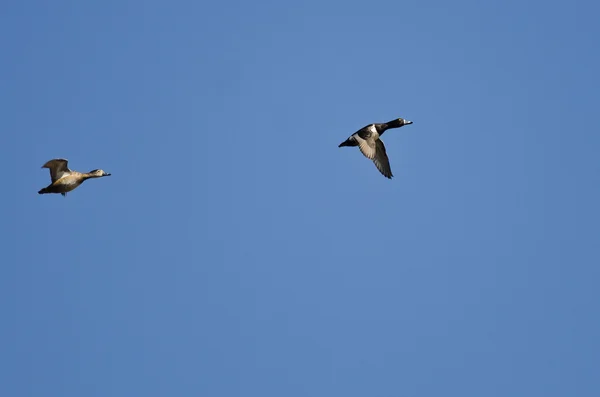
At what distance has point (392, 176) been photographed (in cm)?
4288

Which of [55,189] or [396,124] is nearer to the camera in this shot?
[55,189]

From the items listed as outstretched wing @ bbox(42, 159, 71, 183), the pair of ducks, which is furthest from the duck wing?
outstretched wing @ bbox(42, 159, 71, 183)

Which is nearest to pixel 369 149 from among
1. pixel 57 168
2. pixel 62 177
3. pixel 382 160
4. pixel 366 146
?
pixel 366 146

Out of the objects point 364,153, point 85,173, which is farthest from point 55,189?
point 364,153

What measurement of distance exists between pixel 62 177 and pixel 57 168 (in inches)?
22.1

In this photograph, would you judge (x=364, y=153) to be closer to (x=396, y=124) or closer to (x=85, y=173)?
(x=396, y=124)

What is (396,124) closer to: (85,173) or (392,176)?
(392,176)

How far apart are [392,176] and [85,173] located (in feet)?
41.3

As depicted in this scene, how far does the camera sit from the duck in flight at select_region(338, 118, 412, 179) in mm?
42656

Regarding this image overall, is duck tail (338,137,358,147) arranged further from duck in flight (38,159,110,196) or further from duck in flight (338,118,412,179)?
duck in flight (38,159,110,196)

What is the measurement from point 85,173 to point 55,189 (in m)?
1.62

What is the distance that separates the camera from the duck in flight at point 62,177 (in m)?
39.7

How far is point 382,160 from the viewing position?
1697 inches

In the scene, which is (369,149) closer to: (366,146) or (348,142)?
(366,146)
